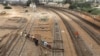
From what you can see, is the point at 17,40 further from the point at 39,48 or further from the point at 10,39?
the point at 39,48

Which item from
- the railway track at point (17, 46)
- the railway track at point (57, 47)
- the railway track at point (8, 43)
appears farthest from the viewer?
the railway track at point (8, 43)

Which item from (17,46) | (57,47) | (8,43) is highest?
(57,47)

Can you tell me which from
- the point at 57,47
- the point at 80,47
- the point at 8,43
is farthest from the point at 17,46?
the point at 80,47

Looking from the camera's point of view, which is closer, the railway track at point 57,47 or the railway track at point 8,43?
the railway track at point 57,47

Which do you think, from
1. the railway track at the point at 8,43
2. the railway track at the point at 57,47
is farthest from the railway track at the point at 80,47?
the railway track at the point at 8,43

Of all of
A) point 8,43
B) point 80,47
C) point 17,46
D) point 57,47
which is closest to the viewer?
point 57,47

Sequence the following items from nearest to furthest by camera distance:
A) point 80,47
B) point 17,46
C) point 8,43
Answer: point 80,47 → point 17,46 → point 8,43

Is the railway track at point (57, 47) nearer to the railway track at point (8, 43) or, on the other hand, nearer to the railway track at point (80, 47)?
the railway track at point (80, 47)

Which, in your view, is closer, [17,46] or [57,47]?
[57,47]

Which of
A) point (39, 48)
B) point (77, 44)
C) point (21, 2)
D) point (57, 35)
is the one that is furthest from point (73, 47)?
point (21, 2)

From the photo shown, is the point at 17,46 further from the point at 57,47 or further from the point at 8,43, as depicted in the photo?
the point at 57,47

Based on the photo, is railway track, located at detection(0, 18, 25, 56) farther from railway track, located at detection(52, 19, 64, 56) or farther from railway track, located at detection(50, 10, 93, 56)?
railway track, located at detection(50, 10, 93, 56)
